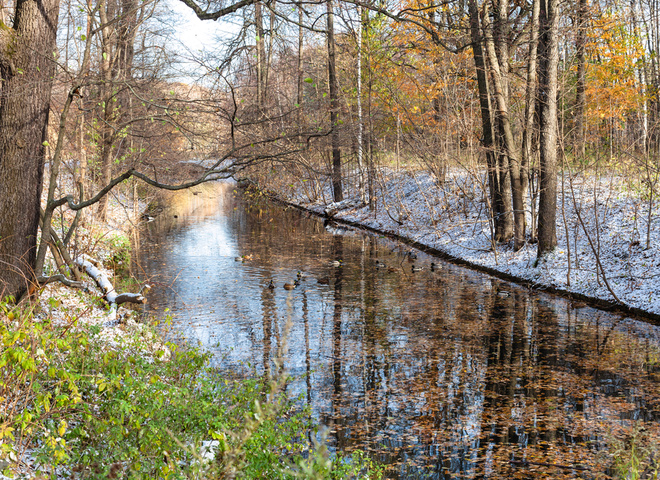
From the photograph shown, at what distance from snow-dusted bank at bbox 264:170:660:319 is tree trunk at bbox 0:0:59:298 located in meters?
7.80

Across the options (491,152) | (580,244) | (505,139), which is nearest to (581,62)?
(505,139)

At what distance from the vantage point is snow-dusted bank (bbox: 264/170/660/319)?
11.1 meters

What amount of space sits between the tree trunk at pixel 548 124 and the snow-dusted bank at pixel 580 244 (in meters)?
0.35

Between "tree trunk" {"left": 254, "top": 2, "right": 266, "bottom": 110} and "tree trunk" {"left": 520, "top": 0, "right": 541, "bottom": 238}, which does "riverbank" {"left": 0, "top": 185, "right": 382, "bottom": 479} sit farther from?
"tree trunk" {"left": 520, "top": 0, "right": 541, "bottom": 238}

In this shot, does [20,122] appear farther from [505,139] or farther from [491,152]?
[491,152]

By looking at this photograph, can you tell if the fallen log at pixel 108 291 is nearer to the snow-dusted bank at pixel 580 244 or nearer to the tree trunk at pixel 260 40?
the tree trunk at pixel 260 40

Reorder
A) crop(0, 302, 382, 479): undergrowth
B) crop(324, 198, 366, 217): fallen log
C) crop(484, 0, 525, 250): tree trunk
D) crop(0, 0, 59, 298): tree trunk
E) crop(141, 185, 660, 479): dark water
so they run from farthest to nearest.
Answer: crop(324, 198, 366, 217): fallen log, crop(484, 0, 525, 250): tree trunk, crop(0, 0, 59, 298): tree trunk, crop(141, 185, 660, 479): dark water, crop(0, 302, 382, 479): undergrowth

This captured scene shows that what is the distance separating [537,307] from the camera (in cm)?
1120

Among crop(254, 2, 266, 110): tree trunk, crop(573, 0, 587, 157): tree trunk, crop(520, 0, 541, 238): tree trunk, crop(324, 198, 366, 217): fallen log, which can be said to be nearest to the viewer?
crop(254, 2, 266, 110): tree trunk

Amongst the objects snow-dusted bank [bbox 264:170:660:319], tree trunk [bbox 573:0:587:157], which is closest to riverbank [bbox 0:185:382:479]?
snow-dusted bank [bbox 264:170:660:319]

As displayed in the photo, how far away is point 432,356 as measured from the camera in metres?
8.39

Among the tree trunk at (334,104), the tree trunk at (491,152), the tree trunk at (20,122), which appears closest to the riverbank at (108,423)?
the tree trunk at (20,122)

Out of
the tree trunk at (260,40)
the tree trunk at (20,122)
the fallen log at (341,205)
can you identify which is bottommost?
the fallen log at (341,205)

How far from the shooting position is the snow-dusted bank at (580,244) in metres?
11.1
